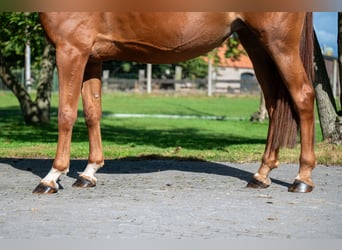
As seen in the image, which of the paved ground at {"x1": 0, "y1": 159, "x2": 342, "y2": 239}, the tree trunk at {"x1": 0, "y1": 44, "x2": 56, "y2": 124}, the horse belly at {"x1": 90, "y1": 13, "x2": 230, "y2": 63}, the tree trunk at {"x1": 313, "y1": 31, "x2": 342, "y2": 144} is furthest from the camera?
the tree trunk at {"x1": 0, "y1": 44, "x2": 56, "y2": 124}

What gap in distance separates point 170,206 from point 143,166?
312 cm

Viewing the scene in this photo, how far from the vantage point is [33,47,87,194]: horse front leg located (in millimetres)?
6477

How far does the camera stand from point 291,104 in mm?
6934

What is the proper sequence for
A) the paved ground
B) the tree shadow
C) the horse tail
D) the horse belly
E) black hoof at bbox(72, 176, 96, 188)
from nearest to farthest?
the paved ground → the horse belly → the horse tail → black hoof at bbox(72, 176, 96, 188) → the tree shadow

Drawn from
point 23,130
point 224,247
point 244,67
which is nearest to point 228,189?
point 224,247

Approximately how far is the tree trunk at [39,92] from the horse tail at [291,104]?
1385 centimetres

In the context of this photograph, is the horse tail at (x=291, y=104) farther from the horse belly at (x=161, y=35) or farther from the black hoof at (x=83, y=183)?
the black hoof at (x=83, y=183)

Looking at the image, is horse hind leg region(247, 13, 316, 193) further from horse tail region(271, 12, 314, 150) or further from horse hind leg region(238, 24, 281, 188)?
horse hind leg region(238, 24, 281, 188)

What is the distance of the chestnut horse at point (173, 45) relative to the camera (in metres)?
6.51

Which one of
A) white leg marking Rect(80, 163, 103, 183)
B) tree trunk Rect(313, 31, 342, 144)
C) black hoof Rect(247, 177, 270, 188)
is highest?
tree trunk Rect(313, 31, 342, 144)

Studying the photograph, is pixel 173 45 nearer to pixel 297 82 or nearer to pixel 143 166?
pixel 297 82

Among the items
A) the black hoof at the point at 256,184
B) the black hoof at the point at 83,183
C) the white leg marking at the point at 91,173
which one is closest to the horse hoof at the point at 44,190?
the black hoof at the point at 83,183

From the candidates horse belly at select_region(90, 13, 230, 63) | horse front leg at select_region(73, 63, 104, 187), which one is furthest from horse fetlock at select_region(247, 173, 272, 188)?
horse front leg at select_region(73, 63, 104, 187)

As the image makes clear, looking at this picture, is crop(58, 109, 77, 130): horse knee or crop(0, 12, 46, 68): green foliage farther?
crop(0, 12, 46, 68): green foliage
